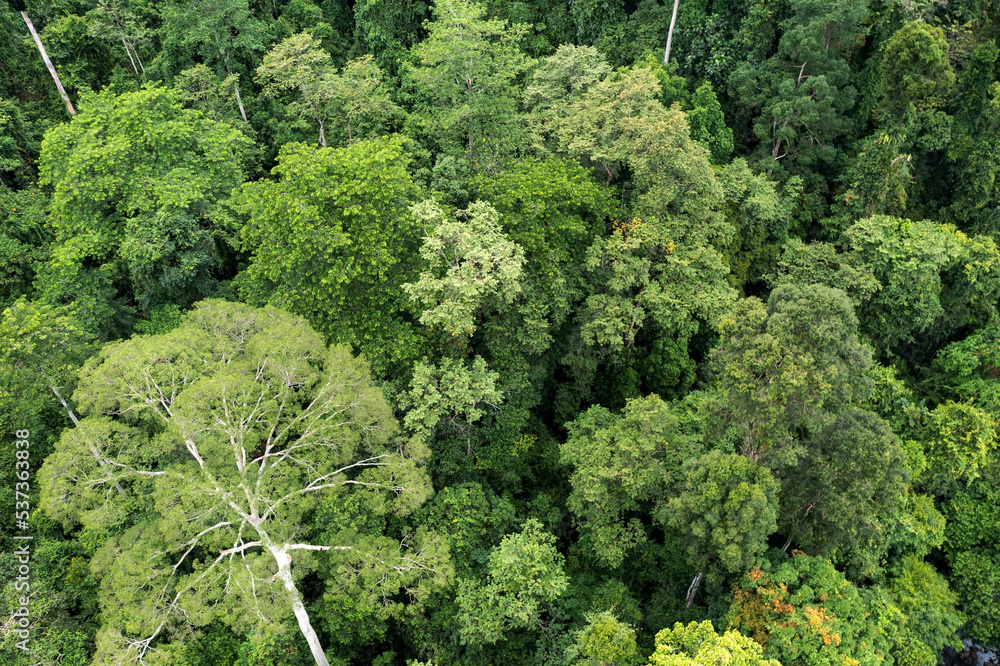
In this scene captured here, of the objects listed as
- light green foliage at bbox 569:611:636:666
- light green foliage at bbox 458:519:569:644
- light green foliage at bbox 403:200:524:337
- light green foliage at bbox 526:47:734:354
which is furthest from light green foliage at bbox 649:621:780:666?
light green foliage at bbox 403:200:524:337

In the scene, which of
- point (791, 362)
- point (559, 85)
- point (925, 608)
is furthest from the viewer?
point (559, 85)

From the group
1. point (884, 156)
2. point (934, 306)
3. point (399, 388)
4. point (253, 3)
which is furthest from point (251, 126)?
point (934, 306)

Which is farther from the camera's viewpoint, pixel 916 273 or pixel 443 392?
pixel 916 273

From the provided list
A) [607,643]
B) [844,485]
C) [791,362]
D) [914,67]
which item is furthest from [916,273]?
[607,643]

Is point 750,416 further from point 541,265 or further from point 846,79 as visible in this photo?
point 846,79

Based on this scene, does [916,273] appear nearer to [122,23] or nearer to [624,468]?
[624,468]

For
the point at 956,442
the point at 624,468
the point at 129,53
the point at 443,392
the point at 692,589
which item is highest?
the point at 129,53
